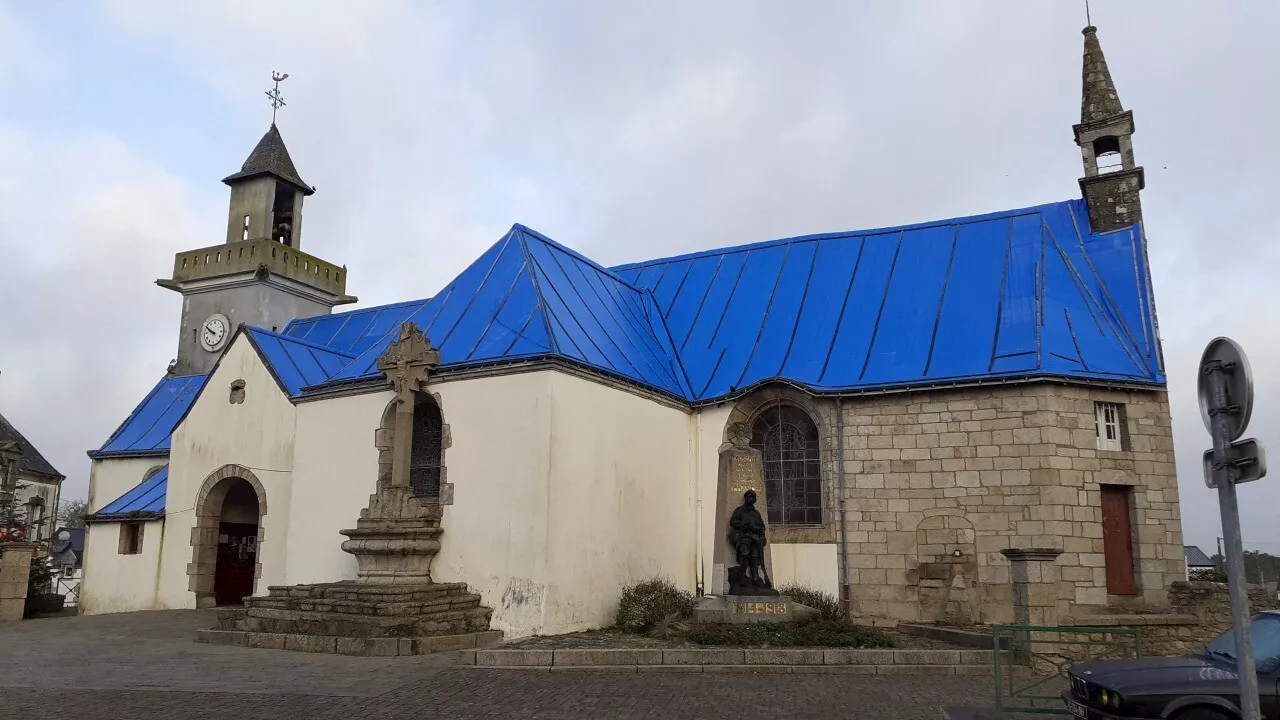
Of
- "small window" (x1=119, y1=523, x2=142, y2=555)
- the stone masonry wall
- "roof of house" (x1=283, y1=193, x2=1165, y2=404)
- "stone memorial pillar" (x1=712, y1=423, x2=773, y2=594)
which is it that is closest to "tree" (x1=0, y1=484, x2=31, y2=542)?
"small window" (x1=119, y1=523, x2=142, y2=555)

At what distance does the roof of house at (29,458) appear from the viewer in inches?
1463

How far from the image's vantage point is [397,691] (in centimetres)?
914

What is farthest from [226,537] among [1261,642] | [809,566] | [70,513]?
[70,513]

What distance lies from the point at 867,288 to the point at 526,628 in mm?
9383

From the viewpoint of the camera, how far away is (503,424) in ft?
46.8

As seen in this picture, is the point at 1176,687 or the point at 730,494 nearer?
the point at 1176,687

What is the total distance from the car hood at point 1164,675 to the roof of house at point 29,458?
4090 cm

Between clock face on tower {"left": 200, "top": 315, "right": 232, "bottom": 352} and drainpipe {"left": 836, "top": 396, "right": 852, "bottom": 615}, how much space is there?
1776 centimetres

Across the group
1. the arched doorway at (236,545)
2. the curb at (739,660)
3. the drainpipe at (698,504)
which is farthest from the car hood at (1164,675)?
the arched doorway at (236,545)

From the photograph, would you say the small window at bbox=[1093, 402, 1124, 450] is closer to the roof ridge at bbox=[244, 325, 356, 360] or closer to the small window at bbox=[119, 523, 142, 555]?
the roof ridge at bbox=[244, 325, 356, 360]

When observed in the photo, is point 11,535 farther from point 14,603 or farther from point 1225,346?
point 1225,346

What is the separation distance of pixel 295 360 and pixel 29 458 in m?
26.4

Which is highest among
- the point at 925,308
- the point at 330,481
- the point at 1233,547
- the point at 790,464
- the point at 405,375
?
the point at 925,308

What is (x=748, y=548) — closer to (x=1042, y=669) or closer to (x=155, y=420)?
(x=1042, y=669)
